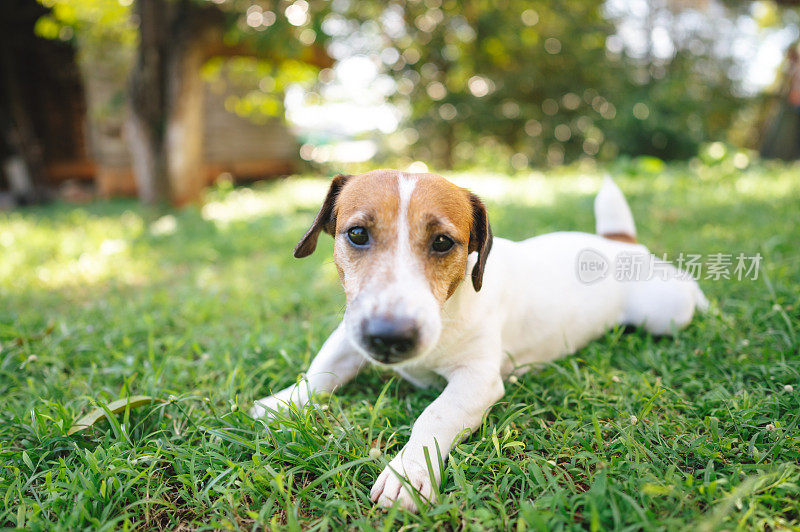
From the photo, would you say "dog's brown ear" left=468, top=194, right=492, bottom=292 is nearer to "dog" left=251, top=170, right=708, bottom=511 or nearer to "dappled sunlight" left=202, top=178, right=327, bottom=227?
"dog" left=251, top=170, right=708, bottom=511

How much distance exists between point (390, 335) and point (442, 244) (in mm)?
577

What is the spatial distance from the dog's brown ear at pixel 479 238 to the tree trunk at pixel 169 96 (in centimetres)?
770

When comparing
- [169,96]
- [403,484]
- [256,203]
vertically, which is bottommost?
[256,203]

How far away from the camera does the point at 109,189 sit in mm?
12086

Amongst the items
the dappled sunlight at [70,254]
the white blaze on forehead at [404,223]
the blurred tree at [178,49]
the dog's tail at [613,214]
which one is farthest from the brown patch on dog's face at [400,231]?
the blurred tree at [178,49]

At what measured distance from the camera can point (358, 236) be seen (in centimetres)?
209

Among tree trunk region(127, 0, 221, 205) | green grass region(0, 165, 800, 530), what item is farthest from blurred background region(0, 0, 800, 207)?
green grass region(0, 165, 800, 530)

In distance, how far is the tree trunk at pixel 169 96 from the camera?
8.03m

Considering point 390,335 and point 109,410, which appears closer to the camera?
point 390,335

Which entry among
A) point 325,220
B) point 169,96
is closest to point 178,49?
point 169,96

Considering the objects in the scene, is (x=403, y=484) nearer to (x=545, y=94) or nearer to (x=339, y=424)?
(x=339, y=424)

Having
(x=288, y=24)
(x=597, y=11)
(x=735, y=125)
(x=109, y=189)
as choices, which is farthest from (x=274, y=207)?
(x=735, y=125)

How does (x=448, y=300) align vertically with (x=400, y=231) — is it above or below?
below

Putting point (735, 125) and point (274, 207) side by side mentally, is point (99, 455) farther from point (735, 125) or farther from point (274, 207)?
point (735, 125)
